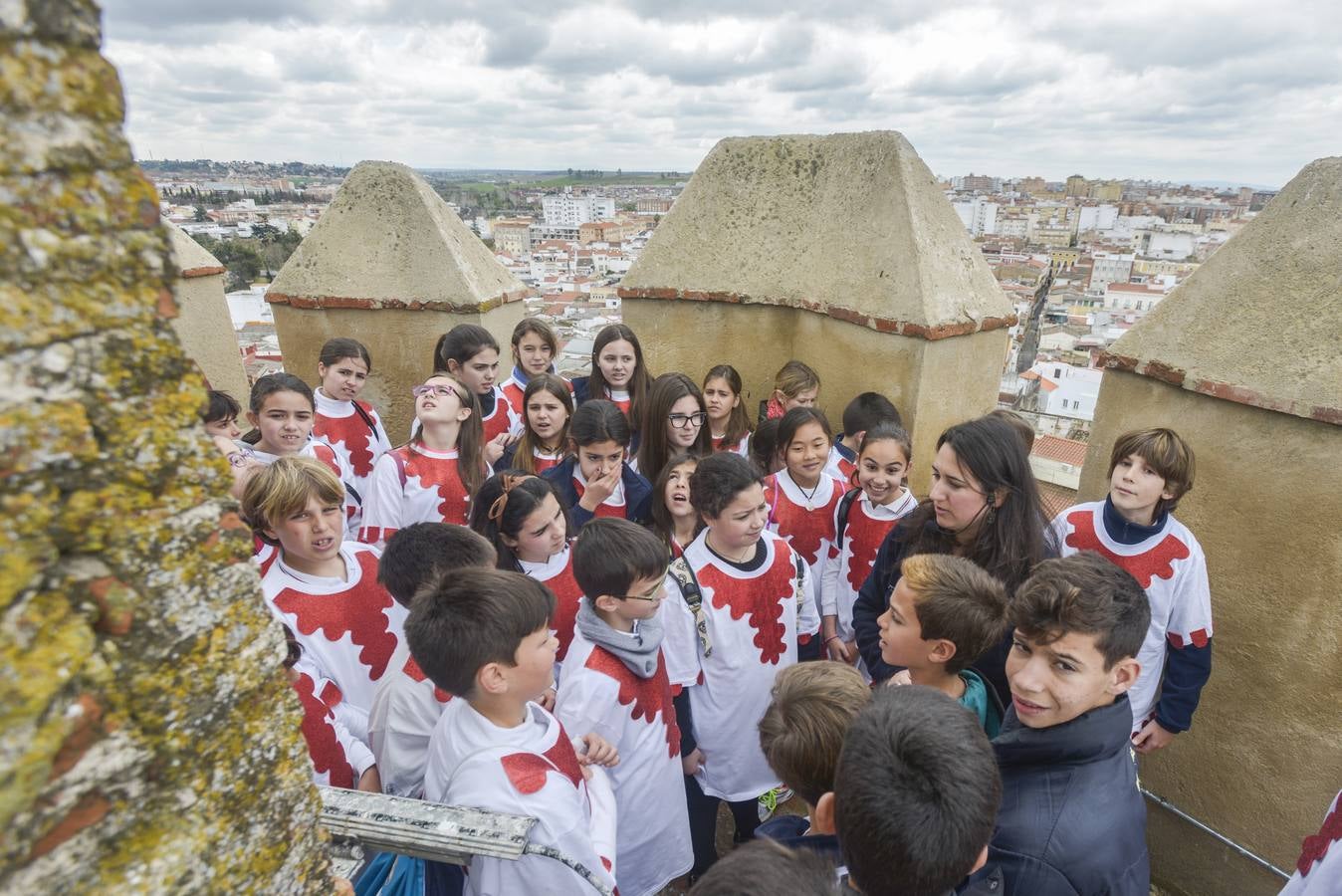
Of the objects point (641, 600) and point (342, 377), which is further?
point (342, 377)

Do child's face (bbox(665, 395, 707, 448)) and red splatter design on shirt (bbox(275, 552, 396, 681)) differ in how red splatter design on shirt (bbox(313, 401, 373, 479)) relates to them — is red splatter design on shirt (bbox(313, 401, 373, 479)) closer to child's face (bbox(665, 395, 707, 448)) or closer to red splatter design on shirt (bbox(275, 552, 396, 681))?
red splatter design on shirt (bbox(275, 552, 396, 681))

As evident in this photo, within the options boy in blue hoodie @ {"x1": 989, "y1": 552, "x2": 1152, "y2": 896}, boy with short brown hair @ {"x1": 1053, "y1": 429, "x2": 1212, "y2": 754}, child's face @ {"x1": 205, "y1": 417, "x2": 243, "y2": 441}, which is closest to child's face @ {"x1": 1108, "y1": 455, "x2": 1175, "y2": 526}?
boy with short brown hair @ {"x1": 1053, "y1": 429, "x2": 1212, "y2": 754}

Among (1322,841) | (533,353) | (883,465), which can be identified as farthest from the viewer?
(533,353)

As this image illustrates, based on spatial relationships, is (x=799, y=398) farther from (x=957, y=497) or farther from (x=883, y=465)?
(x=957, y=497)

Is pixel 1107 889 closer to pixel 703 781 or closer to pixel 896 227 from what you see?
pixel 703 781

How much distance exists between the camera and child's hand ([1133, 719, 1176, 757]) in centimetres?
238

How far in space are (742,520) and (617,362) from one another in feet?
5.44

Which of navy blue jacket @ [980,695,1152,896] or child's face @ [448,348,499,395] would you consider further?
child's face @ [448,348,499,395]

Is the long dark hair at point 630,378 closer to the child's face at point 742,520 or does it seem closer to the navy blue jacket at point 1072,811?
the child's face at point 742,520

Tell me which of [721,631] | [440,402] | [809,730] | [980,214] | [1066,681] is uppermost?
[440,402]

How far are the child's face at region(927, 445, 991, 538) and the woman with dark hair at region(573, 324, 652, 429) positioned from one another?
185cm

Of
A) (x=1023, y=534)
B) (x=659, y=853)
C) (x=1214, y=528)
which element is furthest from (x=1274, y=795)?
(x=659, y=853)

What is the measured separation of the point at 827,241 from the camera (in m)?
3.82

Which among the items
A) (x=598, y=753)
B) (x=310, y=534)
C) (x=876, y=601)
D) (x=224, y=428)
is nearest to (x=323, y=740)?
(x=310, y=534)
